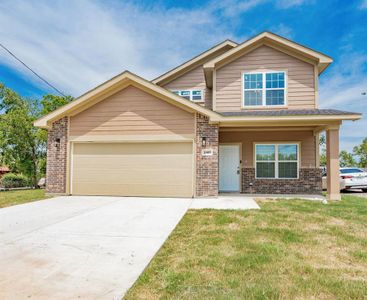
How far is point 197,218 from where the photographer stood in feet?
20.5

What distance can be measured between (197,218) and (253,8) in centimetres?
1054

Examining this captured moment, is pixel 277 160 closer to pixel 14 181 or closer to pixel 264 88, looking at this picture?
pixel 264 88

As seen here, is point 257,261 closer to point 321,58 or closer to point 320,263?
point 320,263

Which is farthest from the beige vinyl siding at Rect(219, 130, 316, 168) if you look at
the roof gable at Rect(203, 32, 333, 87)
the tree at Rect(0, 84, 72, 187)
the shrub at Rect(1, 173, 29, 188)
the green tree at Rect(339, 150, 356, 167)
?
the green tree at Rect(339, 150, 356, 167)

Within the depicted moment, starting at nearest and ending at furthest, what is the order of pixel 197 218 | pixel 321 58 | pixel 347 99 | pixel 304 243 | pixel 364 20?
pixel 304 243 → pixel 197 218 → pixel 321 58 → pixel 364 20 → pixel 347 99

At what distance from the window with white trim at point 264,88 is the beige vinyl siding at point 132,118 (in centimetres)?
326

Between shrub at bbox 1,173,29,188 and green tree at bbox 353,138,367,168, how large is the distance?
37.2 metres

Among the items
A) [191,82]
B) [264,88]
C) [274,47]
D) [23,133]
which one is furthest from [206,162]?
[23,133]

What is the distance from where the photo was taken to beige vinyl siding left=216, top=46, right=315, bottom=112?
11.1 m

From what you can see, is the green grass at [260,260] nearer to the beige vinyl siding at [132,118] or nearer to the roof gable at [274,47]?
the beige vinyl siding at [132,118]

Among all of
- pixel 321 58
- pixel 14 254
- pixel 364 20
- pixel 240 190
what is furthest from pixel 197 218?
pixel 364 20

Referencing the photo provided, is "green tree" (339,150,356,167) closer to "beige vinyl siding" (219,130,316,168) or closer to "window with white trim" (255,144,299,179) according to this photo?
"beige vinyl siding" (219,130,316,168)

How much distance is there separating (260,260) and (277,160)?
28.0 ft

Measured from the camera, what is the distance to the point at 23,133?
17.5 m
